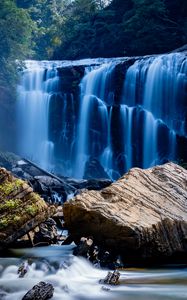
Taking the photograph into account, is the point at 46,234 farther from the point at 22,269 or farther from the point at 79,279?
the point at 79,279

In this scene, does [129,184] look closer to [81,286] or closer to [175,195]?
[175,195]

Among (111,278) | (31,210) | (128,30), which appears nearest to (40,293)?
(111,278)

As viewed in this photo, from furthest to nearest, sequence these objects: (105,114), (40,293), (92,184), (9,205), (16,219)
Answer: (105,114) → (92,184) → (9,205) → (16,219) → (40,293)

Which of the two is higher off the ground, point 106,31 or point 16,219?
point 106,31

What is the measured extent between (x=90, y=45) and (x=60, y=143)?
13.6 metres

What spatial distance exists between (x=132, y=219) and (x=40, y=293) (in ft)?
11.1

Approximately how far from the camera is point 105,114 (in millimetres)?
31859

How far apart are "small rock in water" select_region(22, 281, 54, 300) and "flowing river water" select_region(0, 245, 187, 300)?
0.60ft

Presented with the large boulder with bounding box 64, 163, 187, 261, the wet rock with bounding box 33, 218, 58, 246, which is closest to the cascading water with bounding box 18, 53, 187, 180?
the wet rock with bounding box 33, 218, 58, 246

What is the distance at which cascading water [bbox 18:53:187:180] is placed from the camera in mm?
29859

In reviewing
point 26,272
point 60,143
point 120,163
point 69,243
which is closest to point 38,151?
point 60,143

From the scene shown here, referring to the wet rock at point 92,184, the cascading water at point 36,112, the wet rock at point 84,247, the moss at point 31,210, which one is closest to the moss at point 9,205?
the moss at point 31,210

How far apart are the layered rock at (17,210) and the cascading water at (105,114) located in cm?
1925

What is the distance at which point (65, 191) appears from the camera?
68.1ft
